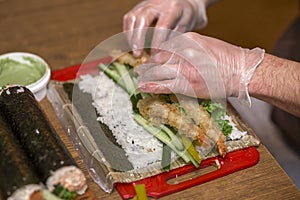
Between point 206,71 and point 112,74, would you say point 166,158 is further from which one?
point 112,74

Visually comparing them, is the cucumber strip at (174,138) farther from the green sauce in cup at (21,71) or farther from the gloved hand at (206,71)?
the green sauce in cup at (21,71)

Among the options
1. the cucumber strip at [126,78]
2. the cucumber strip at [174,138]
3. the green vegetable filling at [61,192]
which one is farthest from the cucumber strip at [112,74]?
the green vegetable filling at [61,192]

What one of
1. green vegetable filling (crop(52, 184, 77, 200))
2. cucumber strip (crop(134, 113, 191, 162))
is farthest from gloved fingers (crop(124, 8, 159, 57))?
green vegetable filling (crop(52, 184, 77, 200))

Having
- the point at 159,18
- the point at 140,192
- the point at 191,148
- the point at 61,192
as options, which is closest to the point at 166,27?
the point at 159,18

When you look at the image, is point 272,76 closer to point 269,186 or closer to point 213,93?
point 213,93

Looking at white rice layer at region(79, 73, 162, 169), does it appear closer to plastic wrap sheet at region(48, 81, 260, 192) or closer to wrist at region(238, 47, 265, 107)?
plastic wrap sheet at region(48, 81, 260, 192)

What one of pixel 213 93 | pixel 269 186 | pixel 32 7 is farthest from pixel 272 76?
pixel 32 7
